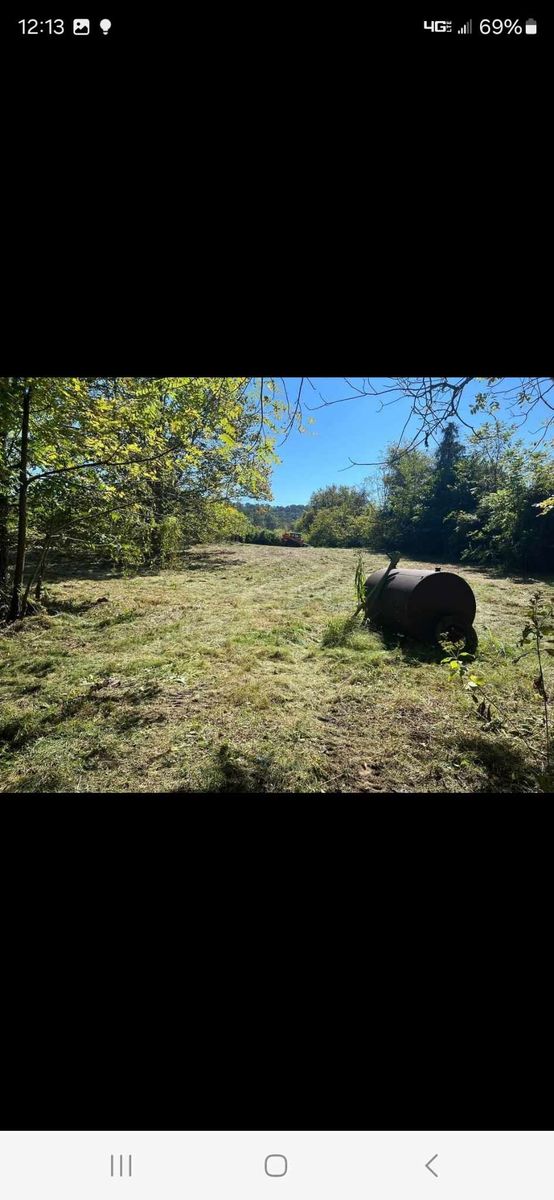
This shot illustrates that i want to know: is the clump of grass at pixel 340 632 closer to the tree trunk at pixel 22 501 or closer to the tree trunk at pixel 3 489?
the tree trunk at pixel 22 501

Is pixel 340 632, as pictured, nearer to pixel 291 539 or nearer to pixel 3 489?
pixel 3 489

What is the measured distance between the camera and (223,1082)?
1.17m

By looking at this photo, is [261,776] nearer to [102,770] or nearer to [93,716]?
[102,770]

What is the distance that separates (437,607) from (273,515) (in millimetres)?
10287

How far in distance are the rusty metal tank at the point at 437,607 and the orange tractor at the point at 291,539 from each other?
408 inches

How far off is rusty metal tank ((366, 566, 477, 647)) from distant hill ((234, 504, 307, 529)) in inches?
296

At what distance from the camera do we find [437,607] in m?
4.36
